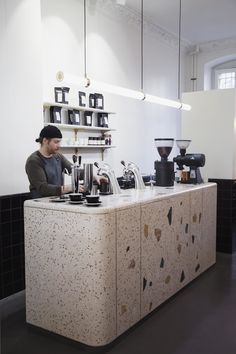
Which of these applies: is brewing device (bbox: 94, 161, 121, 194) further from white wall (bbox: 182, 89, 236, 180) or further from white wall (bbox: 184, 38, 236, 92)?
white wall (bbox: 184, 38, 236, 92)

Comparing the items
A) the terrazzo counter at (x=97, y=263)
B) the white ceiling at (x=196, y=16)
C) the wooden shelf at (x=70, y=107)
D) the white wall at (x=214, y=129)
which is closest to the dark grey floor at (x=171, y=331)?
the terrazzo counter at (x=97, y=263)

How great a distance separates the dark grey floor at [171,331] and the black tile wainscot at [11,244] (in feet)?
0.46

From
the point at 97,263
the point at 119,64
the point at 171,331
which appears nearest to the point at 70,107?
the point at 119,64

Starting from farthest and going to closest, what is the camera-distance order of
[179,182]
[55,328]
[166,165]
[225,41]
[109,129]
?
1. [225,41]
2. [109,129]
3. [179,182]
4. [166,165]
5. [55,328]

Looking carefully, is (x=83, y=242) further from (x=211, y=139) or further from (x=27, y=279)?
(x=211, y=139)

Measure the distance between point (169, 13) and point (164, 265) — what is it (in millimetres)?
4964

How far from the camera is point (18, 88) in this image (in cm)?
346

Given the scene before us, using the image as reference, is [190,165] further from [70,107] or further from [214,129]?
[70,107]

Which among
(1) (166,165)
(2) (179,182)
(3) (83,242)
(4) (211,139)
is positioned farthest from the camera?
(4) (211,139)

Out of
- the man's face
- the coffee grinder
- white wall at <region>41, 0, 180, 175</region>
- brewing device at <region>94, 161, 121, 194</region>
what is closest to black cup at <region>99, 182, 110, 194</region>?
brewing device at <region>94, 161, 121, 194</region>

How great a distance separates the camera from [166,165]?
4070 millimetres

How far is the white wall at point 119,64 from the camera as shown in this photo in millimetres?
4934

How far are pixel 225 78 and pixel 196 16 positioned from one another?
2.37 metres

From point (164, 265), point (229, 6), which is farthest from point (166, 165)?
point (229, 6)
